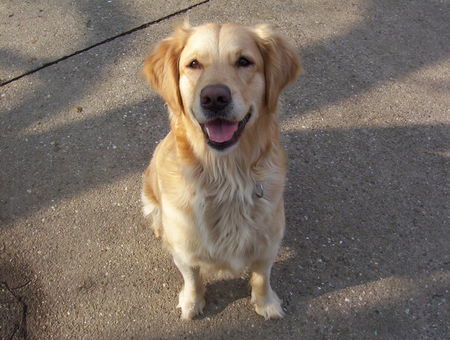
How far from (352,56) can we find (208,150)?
273cm

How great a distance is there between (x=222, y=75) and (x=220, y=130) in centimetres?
25

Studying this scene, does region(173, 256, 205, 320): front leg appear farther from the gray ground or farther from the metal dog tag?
the metal dog tag

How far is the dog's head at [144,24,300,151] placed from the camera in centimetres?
198

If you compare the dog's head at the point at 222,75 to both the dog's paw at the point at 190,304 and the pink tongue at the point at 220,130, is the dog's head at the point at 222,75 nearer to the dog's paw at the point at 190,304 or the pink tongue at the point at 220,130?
the pink tongue at the point at 220,130

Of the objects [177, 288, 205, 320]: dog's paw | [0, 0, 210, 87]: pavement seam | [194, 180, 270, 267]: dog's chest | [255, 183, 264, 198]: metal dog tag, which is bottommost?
[177, 288, 205, 320]: dog's paw

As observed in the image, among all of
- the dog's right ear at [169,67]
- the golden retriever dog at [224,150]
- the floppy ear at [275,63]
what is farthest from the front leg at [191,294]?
the floppy ear at [275,63]

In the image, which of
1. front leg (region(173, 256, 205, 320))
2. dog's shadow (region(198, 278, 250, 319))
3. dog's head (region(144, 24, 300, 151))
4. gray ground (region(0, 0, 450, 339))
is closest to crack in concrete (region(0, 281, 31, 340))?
gray ground (region(0, 0, 450, 339))

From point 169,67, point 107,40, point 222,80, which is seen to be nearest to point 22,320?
point 169,67

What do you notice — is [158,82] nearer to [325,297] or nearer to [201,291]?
[201,291]

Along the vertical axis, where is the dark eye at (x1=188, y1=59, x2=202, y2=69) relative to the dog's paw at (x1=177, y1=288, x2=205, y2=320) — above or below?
above

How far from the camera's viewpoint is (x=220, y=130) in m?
2.07

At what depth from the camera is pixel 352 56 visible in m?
4.33

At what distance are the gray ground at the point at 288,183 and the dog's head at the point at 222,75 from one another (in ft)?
3.99

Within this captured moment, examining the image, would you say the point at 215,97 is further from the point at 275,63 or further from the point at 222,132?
the point at 275,63
